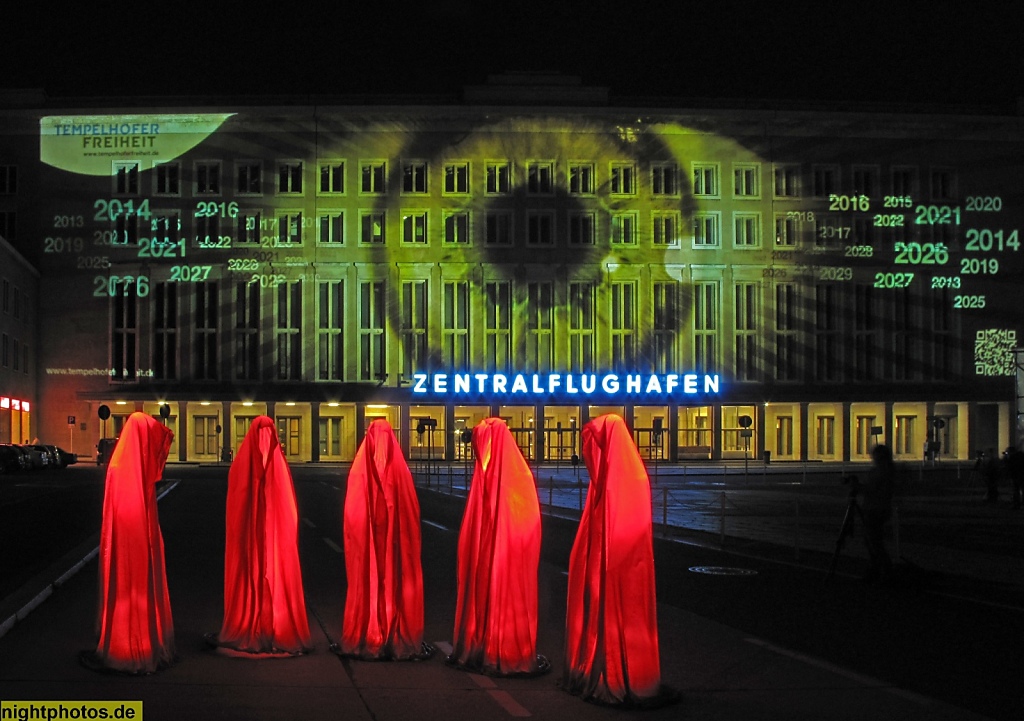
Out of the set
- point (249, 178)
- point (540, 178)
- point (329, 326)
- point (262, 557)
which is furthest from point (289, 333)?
point (262, 557)

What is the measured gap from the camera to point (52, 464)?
5925cm

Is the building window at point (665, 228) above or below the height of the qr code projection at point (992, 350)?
above

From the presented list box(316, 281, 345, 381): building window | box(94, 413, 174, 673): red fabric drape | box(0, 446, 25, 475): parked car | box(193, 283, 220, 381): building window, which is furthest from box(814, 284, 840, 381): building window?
box(94, 413, 174, 673): red fabric drape

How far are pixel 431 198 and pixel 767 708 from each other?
222ft

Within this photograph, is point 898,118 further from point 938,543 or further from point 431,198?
point 938,543

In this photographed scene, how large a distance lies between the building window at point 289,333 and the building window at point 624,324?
19.0 metres

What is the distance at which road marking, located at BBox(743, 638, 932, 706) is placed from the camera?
27.9 ft

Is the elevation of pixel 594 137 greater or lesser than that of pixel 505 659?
greater

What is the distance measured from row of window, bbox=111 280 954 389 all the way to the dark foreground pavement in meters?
59.4

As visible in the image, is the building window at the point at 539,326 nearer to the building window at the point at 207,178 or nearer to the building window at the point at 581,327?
the building window at the point at 581,327

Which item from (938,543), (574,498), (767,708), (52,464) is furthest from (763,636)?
(52,464)

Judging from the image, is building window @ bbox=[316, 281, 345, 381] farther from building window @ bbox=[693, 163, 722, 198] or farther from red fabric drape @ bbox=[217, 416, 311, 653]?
red fabric drape @ bbox=[217, 416, 311, 653]

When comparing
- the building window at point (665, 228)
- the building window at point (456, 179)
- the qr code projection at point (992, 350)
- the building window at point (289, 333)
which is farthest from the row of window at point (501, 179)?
the qr code projection at point (992, 350)

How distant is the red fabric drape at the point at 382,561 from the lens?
9.29 m
